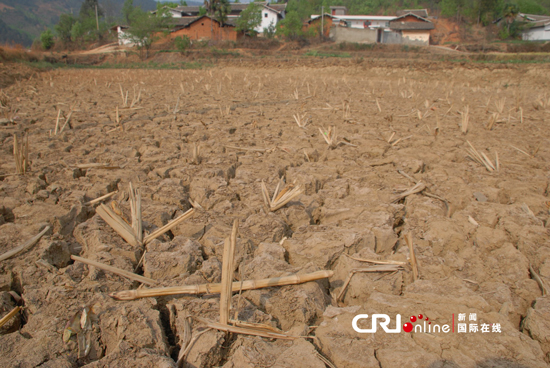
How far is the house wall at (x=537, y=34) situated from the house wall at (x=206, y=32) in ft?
111

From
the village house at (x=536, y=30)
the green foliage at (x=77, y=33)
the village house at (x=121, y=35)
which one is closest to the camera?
the village house at (x=536, y=30)

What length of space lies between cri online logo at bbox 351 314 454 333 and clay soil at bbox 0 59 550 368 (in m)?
0.03

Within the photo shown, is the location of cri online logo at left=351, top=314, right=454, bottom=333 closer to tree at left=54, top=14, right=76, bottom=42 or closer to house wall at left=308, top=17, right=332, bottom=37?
house wall at left=308, top=17, right=332, bottom=37

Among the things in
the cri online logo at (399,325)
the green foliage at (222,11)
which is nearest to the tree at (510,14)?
the green foliage at (222,11)

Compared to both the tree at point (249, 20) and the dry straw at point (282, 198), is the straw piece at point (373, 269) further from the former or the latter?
the tree at point (249, 20)

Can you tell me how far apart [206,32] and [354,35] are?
17076 millimetres

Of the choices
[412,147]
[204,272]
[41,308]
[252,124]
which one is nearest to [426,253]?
[204,272]

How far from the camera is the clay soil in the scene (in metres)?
1.33

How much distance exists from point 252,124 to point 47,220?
10.3 feet

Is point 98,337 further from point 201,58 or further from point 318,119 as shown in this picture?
point 201,58

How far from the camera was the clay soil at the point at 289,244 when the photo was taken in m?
1.33

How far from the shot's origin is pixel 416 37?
1641 inches

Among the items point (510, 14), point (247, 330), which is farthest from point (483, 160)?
point (510, 14)

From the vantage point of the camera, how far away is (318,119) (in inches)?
209
